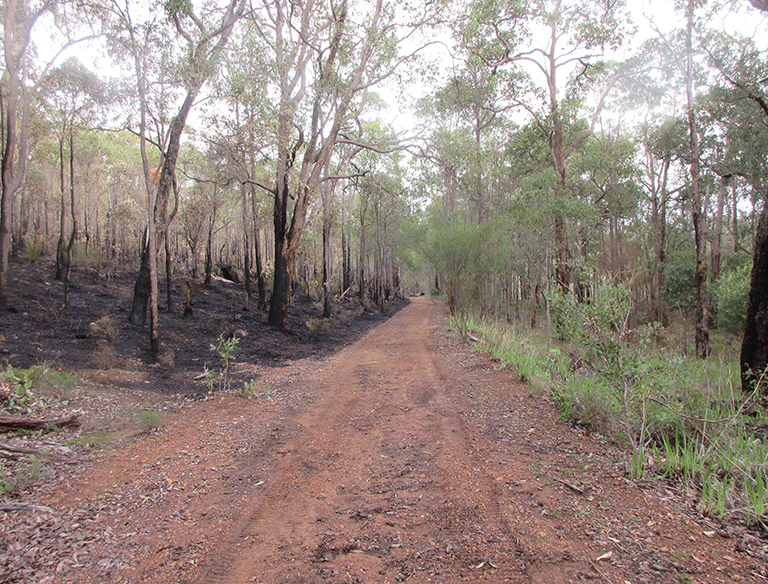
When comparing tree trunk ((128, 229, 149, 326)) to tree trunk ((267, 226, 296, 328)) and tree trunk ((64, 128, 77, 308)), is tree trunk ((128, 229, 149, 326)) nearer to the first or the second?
tree trunk ((64, 128, 77, 308))

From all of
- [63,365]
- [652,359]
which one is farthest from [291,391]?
[652,359]

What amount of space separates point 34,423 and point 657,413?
7240mm

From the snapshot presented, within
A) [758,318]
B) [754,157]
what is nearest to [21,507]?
[758,318]

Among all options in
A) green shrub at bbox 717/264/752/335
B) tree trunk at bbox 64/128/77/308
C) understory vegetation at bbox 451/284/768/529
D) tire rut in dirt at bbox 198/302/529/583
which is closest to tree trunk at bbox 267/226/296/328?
tree trunk at bbox 64/128/77/308

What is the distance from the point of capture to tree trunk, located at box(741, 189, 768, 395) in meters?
6.32

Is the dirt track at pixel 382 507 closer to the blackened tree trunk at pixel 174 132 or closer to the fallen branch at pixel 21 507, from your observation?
the fallen branch at pixel 21 507

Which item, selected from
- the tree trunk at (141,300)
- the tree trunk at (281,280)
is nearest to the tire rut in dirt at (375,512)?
the tree trunk at (141,300)

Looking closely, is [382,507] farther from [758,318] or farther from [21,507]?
[758,318]

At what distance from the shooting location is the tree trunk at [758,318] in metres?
6.32

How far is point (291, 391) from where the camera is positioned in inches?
318

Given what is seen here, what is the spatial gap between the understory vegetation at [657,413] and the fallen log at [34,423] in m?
6.31

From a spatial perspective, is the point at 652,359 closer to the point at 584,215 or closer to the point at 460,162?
the point at 460,162

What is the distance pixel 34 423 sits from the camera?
5.13m

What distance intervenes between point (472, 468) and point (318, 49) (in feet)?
42.8
